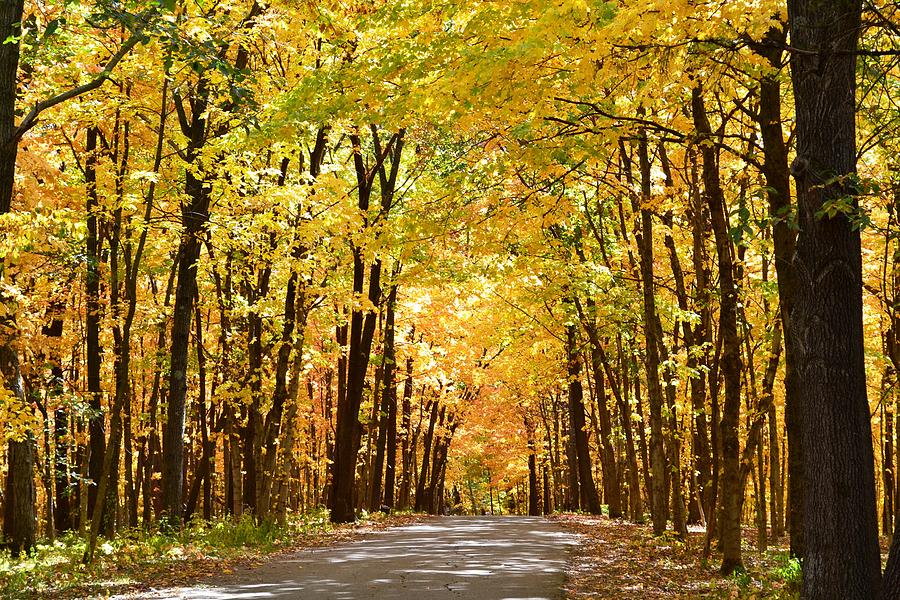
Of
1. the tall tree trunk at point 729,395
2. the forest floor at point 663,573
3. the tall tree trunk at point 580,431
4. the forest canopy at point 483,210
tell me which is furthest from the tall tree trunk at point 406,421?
the tall tree trunk at point 729,395

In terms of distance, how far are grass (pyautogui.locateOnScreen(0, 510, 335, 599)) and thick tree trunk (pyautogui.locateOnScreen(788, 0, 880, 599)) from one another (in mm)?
7688

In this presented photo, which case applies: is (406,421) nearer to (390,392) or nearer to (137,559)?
(390,392)

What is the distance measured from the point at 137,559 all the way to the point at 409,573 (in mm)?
4270

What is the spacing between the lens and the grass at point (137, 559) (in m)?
9.91

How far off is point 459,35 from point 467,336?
25.7 m

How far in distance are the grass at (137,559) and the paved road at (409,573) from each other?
2.58 ft

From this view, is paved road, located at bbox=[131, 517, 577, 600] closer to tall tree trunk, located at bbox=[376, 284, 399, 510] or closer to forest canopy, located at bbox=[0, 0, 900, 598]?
forest canopy, located at bbox=[0, 0, 900, 598]

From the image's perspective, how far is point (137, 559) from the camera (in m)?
12.2

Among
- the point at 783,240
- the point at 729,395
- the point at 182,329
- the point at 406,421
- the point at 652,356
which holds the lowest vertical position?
the point at 406,421

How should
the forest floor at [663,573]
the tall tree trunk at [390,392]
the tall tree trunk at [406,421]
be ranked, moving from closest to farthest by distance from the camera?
1. the forest floor at [663,573]
2. the tall tree trunk at [390,392]
3. the tall tree trunk at [406,421]

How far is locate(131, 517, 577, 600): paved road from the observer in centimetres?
934

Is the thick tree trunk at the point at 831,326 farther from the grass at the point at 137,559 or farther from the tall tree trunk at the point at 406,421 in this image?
the tall tree trunk at the point at 406,421

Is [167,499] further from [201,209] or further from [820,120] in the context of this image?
[820,120]

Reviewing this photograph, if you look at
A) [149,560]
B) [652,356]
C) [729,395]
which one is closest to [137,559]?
[149,560]
